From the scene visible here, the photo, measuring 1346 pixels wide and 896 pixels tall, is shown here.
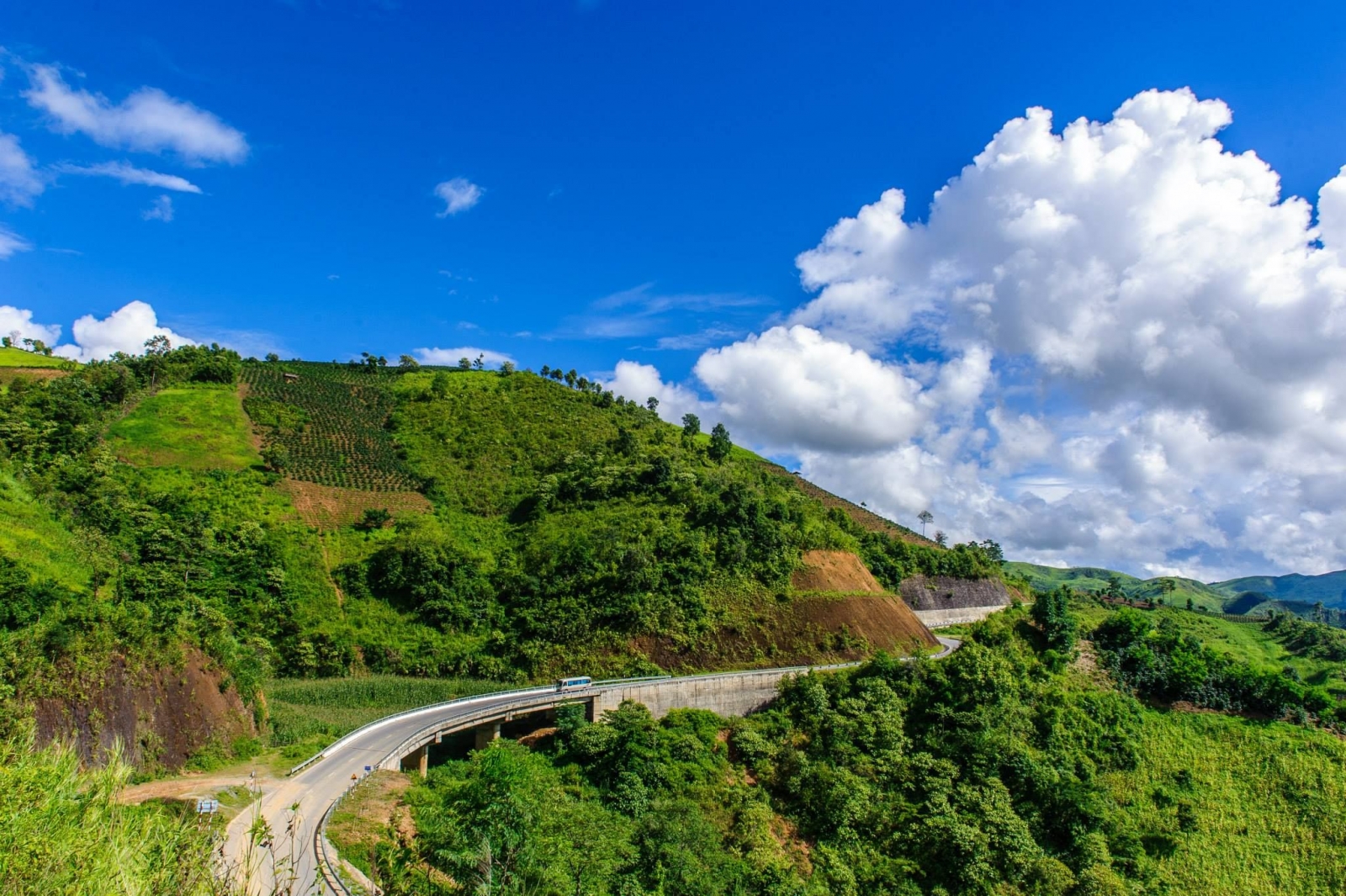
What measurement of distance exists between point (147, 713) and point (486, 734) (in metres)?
17.5

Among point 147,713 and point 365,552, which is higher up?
point 365,552

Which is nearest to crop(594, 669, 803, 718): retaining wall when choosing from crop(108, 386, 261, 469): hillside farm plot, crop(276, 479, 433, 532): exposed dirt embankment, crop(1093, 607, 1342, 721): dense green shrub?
crop(1093, 607, 1342, 721): dense green shrub

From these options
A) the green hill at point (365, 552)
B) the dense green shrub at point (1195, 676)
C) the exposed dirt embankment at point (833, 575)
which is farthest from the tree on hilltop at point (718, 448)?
the dense green shrub at point (1195, 676)

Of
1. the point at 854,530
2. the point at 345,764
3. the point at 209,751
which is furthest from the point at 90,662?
the point at 854,530

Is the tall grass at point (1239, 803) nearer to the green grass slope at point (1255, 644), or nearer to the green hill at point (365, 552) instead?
the green grass slope at point (1255, 644)

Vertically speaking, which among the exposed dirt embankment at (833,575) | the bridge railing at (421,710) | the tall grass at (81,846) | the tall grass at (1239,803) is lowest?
the tall grass at (1239,803)

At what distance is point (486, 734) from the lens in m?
42.7

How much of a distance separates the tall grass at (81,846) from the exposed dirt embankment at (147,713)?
60.1 ft

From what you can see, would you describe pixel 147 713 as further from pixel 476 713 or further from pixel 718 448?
pixel 718 448

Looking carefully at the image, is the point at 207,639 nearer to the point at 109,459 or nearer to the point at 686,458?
the point at 109,459

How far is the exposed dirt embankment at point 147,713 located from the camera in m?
29.0

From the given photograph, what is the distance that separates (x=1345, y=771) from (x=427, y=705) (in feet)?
194

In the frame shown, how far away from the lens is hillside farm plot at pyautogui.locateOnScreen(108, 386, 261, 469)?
220 feet

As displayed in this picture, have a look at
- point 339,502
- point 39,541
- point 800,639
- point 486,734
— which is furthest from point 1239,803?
point 339,502
